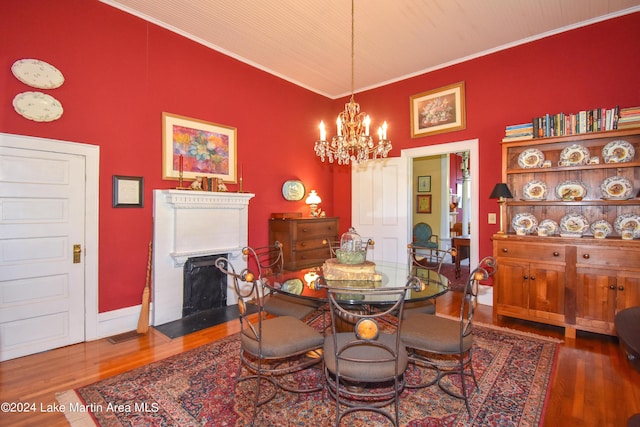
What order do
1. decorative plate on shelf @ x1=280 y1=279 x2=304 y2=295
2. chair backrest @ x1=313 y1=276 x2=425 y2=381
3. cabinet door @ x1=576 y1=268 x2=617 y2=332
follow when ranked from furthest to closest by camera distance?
cabinet door @ x1=576 y1=268 x2=617 y2=332 → decorative plate on shelf @ x1=280 y1=279 x2=304 y2=295 → chair backrest @ x1=313 y1=276 x2=425 y2=381

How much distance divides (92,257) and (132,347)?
3.14 ft

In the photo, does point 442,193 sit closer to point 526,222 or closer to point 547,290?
point 526,222

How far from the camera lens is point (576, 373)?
245 centimetres

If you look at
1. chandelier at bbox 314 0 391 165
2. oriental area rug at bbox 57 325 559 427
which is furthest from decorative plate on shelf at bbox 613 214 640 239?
chandelier at bbox 314 0 391 165

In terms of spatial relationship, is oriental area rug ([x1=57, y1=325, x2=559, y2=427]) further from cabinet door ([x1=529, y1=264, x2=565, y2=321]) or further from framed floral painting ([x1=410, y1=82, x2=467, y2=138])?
framed floral painting ([x1=410, y1=82, x2=467, y2=138])

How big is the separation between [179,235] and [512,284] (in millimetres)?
3775

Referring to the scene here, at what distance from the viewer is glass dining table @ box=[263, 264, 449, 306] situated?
6.48 ft

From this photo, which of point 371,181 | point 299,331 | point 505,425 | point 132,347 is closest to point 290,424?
point 299,331

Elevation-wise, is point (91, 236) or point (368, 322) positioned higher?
point (91, 236)

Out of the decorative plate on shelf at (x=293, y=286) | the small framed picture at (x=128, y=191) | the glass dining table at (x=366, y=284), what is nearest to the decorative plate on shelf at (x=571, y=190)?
the glass dining table at (x=366, y=284)

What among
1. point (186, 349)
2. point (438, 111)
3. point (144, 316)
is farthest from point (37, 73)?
point (438, 111)

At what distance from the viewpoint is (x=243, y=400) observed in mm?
2102

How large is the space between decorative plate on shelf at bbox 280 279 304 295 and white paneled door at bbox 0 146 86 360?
211 centimetres

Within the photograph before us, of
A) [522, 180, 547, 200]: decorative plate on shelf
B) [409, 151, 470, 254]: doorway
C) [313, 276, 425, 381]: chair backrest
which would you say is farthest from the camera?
[409, 151, 470, 254]: doorway
